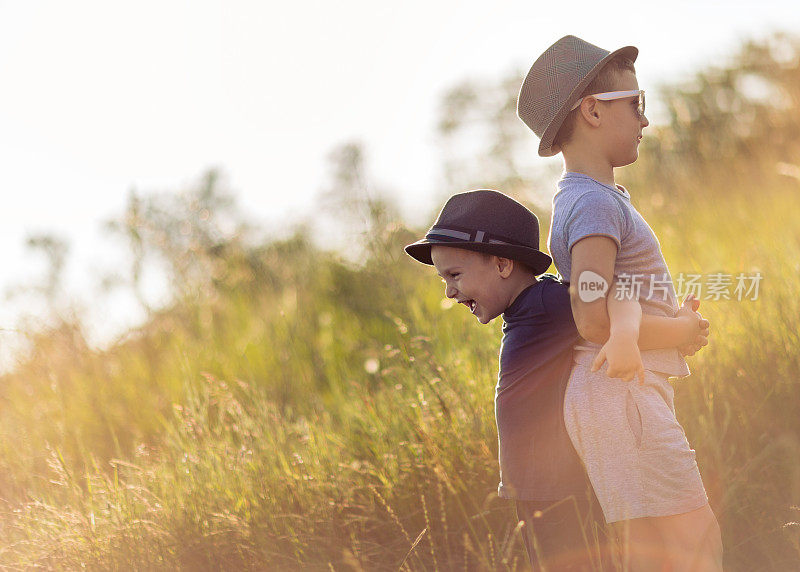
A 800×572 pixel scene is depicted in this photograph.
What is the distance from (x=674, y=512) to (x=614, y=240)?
69 cm

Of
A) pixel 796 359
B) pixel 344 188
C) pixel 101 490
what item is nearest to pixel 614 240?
pixel 796 359

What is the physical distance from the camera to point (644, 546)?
1.96 metres

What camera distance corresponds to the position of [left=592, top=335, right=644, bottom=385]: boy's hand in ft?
5.81

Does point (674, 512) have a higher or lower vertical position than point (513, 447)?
lower

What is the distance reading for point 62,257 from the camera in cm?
636

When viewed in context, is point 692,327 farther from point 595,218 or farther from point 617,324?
point 595,218

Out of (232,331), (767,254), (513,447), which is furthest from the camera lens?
(232,331)

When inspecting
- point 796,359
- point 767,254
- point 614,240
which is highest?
point 614,240

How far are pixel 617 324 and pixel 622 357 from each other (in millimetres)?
82

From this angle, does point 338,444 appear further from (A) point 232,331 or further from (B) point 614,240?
(A) point 232,331

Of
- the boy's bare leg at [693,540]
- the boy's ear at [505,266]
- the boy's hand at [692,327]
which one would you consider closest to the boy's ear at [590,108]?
the boy's ear at [505,266]

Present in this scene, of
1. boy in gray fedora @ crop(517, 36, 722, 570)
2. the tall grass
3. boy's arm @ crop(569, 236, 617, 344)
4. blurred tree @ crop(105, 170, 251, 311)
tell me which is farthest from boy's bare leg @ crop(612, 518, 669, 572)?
blurred tree @ crop(105, 170, 251, 311)

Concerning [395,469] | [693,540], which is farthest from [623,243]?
[395,469]

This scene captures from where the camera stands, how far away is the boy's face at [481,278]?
2.11 metres
